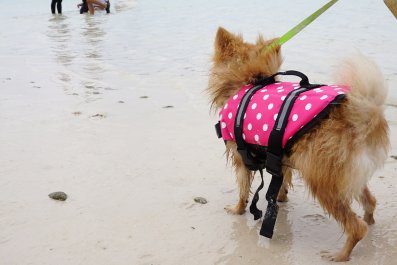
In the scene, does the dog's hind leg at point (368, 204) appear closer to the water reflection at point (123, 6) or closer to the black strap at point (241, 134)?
the black strap at point (241, 134)

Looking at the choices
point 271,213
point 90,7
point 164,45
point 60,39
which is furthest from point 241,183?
point 90,7

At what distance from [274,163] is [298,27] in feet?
3.19

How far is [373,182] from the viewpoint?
3551 millimetres

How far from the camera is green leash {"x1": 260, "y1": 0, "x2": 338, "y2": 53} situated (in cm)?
304

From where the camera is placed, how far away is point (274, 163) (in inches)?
109

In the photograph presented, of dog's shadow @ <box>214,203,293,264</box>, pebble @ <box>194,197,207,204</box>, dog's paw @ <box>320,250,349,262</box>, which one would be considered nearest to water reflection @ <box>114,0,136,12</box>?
pebble @ <box>194,197,207,204</box>

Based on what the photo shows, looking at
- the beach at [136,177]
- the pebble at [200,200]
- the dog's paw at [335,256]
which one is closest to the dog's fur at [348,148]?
the dog's paw at [335,256]

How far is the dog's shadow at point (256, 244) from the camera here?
105 inches

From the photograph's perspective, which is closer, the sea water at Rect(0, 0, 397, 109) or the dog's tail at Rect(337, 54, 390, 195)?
the dog's tail at Rect(337, 54, 390, 195)

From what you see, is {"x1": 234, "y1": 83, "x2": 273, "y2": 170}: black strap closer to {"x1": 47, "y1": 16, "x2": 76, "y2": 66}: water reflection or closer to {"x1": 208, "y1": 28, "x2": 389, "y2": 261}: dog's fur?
{"x1": 208, "y1": 28, "x2": 389, "y2": 261}: dog's fur

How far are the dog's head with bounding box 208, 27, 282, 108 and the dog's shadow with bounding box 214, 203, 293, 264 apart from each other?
35.4 inches

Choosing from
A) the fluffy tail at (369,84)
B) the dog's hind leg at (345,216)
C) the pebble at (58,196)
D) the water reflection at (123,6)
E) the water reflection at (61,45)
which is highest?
the fluffy tail at (369,84)

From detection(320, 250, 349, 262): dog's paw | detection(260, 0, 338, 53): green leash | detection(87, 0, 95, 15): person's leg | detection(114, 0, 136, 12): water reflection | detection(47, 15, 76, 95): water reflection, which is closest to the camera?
detection(320, 250, 349, 262): dog's paw

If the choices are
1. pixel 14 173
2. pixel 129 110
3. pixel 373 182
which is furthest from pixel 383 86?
pixel 129 110
